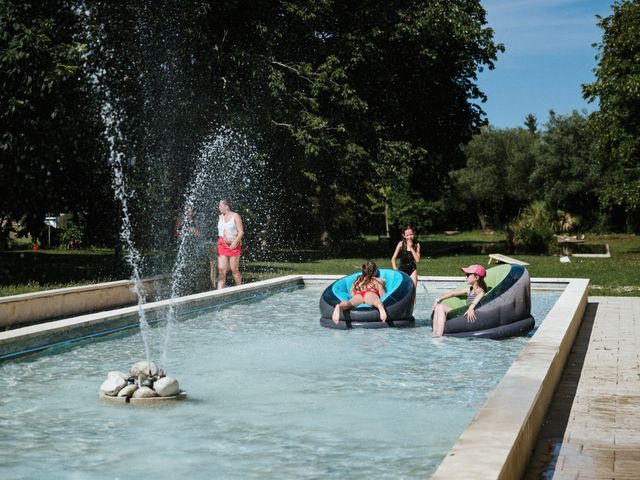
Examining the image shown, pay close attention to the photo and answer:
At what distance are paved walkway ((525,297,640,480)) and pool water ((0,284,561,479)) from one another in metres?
0.73

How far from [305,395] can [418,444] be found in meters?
1.95

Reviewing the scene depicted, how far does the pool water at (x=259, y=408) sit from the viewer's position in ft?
18.5

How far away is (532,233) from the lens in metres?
34.3

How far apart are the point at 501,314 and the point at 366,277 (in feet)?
7.08

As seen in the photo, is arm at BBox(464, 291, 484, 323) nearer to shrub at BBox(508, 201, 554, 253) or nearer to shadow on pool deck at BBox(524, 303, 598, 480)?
shadow on pool deck at BBox(524, 303, 598, 480)

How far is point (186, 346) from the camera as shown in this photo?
416 inches

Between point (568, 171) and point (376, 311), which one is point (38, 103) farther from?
point (568, 171)

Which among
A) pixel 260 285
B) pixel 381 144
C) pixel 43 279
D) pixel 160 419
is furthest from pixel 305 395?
pixel 381 144

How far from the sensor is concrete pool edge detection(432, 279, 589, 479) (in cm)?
410

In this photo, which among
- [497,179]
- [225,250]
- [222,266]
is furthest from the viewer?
[497,179]

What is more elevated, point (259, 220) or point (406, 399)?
point (259, 220)

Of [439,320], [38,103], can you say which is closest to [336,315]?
[439,320]

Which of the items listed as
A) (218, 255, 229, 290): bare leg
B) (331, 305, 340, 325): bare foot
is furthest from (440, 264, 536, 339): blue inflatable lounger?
(218, 255, 229, 290): bare leg

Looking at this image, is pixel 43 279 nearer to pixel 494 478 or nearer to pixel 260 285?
pixel 260 285
